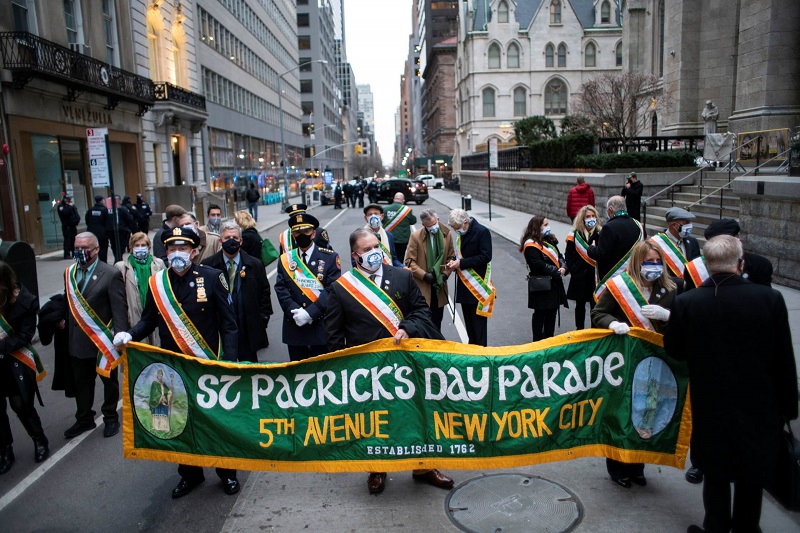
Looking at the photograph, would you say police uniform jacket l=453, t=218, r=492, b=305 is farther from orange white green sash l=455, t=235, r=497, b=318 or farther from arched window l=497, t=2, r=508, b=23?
arched window l=497, t=2, r=508, b=23

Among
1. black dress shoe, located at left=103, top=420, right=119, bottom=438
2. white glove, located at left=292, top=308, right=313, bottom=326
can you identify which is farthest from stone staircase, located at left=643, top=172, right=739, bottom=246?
black dress shoe, located at left=103, top=420, right=119, bottom=438

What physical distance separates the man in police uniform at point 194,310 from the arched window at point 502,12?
7048cm

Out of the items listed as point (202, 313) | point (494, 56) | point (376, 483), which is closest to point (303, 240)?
point (202, 313)

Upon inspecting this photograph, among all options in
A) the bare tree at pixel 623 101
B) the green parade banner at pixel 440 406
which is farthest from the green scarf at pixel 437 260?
the bare tree at pixel 623 101

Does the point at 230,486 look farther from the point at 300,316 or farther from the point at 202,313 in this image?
the point at 300,316

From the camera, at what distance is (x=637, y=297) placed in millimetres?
4633

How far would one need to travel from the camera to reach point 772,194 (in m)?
11.7

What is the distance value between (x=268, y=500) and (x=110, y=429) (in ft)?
7.54

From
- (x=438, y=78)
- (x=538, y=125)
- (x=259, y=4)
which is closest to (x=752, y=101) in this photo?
(x=538, y=125)

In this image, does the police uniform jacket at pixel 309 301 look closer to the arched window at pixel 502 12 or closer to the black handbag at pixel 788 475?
the black handbag at pixel 788 475

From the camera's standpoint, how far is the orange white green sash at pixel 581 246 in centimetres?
800

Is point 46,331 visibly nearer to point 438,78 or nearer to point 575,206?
point 575,206

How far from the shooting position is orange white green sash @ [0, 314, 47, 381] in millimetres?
5305

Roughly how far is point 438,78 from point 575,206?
293 feet
